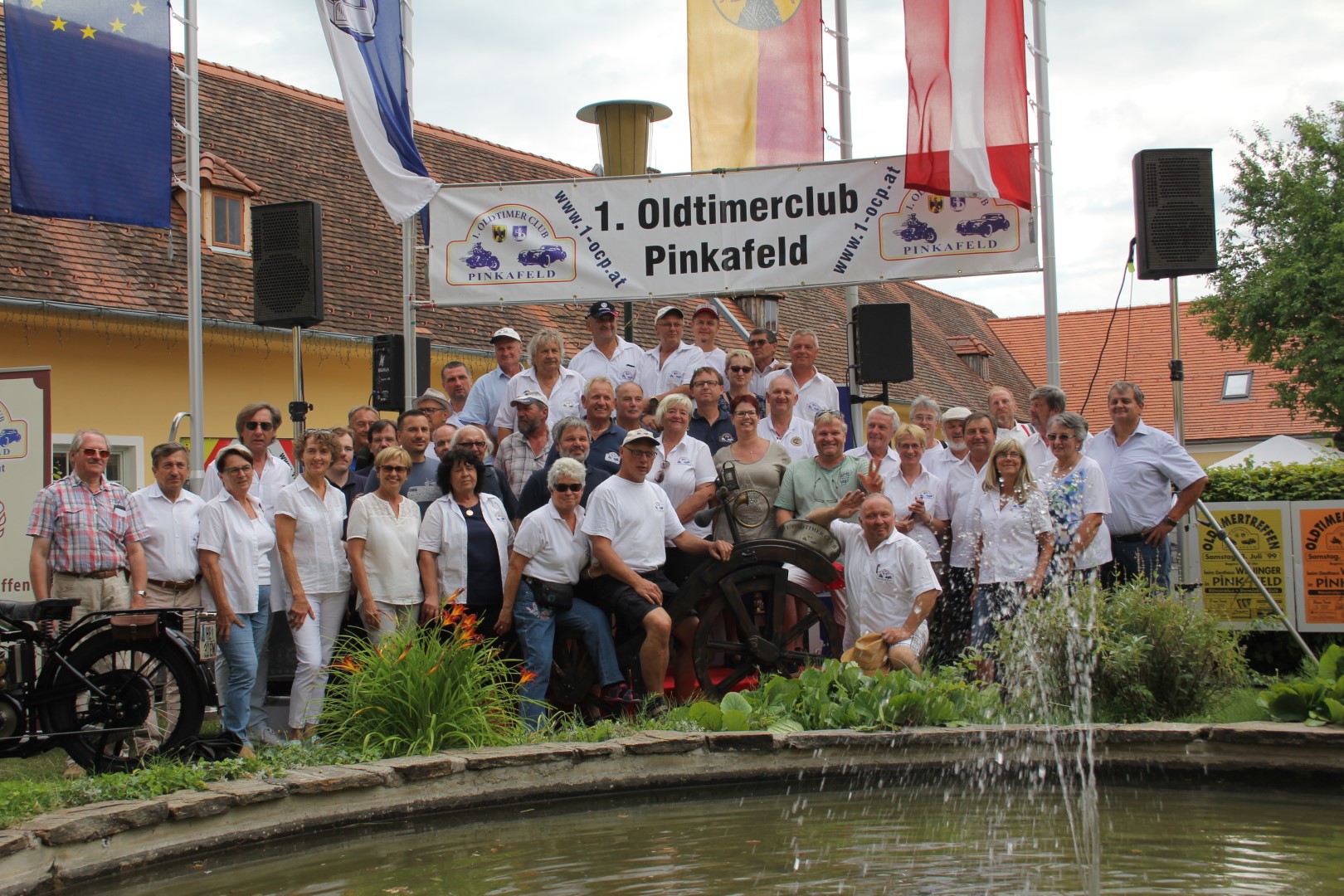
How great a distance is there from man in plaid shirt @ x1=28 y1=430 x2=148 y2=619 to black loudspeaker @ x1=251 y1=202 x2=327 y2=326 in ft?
11.2

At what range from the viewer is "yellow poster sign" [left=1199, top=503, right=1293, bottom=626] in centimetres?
977

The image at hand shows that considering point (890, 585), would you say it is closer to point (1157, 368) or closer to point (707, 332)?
point (707, 332)

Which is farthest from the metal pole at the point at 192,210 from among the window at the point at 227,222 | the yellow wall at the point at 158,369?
the window at the point at 227,222

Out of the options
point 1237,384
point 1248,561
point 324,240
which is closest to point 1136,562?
point 1248,561

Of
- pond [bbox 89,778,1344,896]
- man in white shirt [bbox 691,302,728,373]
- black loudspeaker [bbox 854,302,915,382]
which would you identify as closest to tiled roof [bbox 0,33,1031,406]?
man in white shirt [bbox 691,302,728,373]

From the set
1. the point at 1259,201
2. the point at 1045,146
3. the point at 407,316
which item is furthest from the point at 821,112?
the point at 1259,201

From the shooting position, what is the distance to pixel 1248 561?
10055 millimetres

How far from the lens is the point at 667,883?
16.0ft

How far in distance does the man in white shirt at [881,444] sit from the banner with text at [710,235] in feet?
6.07

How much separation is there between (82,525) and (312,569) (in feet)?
4.32

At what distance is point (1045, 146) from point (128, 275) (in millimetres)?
12883

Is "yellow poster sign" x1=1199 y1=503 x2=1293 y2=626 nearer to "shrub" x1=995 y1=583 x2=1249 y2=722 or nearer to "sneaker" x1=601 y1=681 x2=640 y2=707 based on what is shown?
"shrub" x1=995 y1=583 x2=1249 y2=722

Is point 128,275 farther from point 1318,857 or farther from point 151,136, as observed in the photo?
point 1318,857

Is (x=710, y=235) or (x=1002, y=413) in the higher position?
(x=710, y=235)
